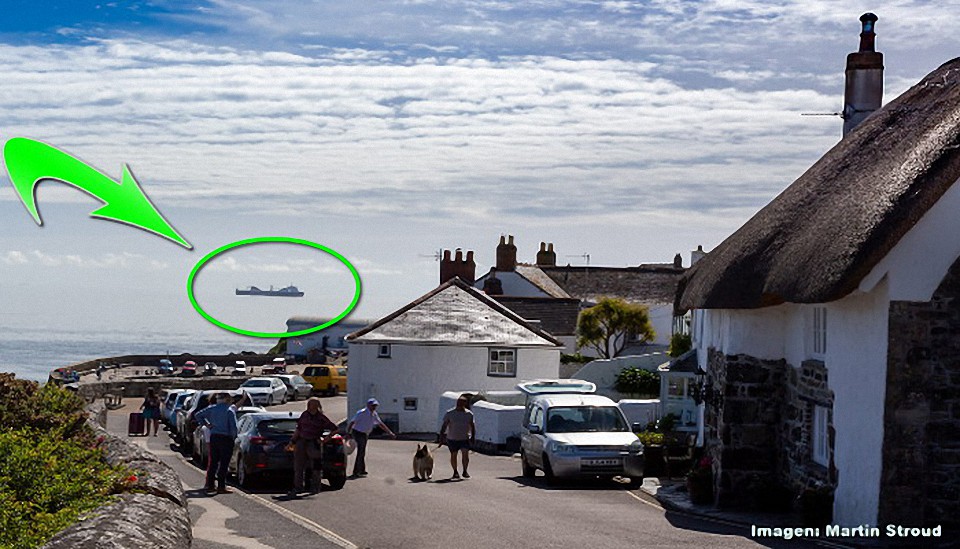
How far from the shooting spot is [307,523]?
18953 millimetres

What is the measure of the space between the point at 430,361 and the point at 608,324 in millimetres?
17747

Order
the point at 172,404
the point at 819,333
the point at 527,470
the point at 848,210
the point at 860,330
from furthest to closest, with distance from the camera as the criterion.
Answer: the point at 172,404
the point at 527,470
the point at 819,333
the point at 848,210
the point at 860,330

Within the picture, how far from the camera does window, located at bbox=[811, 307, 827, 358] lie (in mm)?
20391

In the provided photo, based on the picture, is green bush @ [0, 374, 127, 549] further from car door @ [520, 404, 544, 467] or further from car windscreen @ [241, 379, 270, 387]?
car windscreen @ [241, 379, 270, 387]

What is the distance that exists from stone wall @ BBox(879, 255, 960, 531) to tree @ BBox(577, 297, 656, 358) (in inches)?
1804

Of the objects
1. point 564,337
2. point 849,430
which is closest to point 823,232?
point 849,430

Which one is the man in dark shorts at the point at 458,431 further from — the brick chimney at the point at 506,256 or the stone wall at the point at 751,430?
the brick chimney at the point at 506,256

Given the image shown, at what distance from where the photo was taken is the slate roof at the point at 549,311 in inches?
2496

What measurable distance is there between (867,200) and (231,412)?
36.4ft

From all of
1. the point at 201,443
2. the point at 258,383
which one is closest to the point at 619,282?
the point at 258,383

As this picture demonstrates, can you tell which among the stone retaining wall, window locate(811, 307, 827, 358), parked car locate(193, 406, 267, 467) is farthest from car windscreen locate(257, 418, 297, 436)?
window locate(811, 307, 827, 358)

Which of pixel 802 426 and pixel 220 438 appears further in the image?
pixel 220 438

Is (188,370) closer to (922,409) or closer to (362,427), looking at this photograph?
(362,427)

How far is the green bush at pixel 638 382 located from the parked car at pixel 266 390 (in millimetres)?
16343
